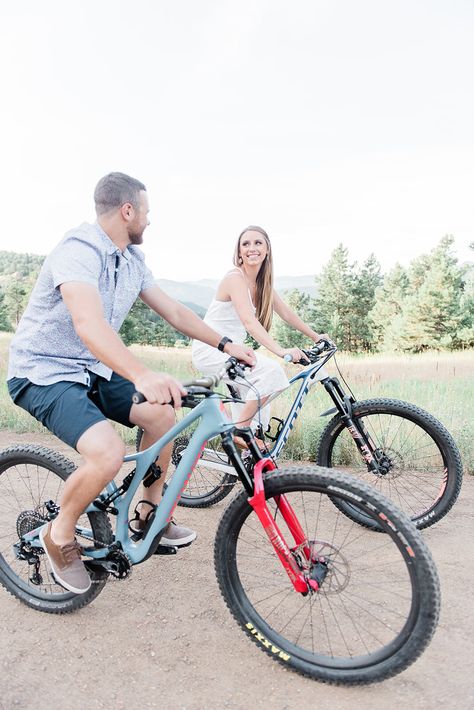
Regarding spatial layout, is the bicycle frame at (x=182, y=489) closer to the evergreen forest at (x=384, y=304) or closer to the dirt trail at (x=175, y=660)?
the dirt trail at (x=175, y=660)

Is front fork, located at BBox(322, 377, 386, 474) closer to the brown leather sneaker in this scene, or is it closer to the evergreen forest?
the brown leather sneaker

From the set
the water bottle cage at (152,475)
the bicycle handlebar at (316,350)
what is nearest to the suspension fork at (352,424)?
the bicycle handlebar at (316,350)

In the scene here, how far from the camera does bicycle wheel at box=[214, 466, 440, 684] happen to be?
2.18 meters

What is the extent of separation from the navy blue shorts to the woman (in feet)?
4.07

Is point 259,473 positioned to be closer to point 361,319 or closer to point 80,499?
point 80,499

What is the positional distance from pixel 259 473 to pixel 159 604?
119 cm

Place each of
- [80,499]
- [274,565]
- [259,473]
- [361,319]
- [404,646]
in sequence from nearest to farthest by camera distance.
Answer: [404,646], [259,473], [80,499], [274,565], [361,319]

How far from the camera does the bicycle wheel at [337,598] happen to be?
218 centimetres

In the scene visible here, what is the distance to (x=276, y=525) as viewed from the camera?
2400 mm

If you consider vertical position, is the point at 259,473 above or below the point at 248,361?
below

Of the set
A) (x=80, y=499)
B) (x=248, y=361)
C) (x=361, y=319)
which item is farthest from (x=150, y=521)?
(x=361, y=319)

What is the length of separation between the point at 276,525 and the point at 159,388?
759 mm

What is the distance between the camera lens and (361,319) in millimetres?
46156

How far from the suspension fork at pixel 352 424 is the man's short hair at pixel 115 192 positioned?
1816 millimetres
